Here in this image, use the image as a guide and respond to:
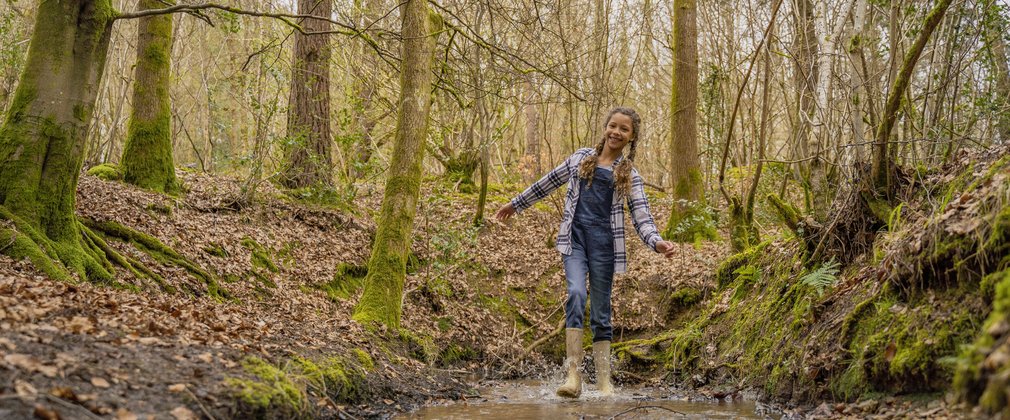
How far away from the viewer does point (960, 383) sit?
105 inches

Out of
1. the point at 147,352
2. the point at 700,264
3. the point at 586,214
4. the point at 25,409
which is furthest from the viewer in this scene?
the point at 700,264

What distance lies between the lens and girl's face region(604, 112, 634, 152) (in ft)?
20.5

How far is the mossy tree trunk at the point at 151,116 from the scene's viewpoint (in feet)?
34.2

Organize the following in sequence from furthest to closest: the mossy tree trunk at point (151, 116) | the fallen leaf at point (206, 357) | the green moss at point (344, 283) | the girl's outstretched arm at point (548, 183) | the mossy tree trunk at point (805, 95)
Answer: the mossy tree trunk at point (805, 95) < the mossy tree trunk at point (151, 116) < the green moss at point (344, 283) < the girl's outstretched arm at point (548, 183) < the fallen leaf at point (206, 357)

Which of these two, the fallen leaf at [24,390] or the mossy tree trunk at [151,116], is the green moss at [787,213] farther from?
the mossy tree trunk at [151,116]

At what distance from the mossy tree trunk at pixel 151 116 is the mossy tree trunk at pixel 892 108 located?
930 cm

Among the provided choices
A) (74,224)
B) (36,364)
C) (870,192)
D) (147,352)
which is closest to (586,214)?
(870,192)

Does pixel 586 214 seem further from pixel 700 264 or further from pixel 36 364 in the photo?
pixel 700 264

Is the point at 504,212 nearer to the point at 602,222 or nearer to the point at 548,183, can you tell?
the point at 548,183

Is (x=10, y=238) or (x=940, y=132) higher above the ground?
(x=940, y=132)

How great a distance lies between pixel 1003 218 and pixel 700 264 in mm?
7217

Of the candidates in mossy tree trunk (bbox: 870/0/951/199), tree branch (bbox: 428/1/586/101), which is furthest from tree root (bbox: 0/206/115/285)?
mossy tree trunk (bbox: 870/0/951/199)

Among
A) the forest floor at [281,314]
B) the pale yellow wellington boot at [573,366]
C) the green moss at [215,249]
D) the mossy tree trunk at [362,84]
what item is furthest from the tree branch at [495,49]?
the green moss at [215,249]

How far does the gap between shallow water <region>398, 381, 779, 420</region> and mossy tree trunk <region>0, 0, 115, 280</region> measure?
11.9 feet
